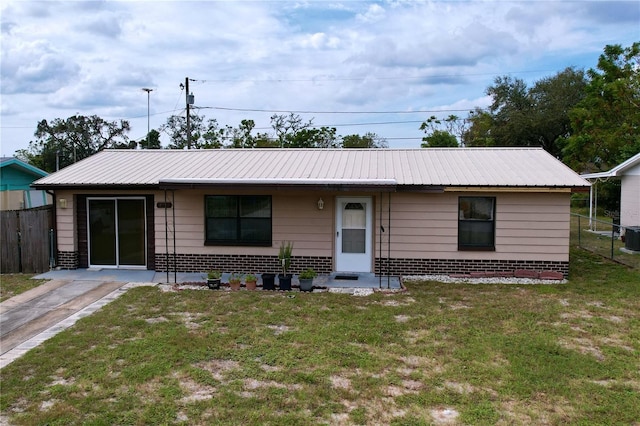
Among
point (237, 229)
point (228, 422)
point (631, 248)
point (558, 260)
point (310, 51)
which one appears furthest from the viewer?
point (310, 51)

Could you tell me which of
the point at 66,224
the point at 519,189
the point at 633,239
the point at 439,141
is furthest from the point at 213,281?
the point at 439,141

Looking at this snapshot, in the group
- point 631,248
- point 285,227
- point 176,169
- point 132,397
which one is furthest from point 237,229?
point 631,248

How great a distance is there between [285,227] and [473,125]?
115 feet

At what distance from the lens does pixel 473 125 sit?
42094 millimetres

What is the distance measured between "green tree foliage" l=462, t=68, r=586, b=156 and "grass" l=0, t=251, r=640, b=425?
31.7 metres

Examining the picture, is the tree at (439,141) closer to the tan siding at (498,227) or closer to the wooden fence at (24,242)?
the tan siding at (498,227)

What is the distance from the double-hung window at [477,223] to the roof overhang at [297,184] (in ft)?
6.95

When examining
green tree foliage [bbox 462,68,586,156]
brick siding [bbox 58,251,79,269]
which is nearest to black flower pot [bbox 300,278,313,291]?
brick siding [bbox 58,251,79,269]

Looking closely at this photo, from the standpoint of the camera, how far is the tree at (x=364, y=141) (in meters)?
39.0

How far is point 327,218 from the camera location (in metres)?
11.2

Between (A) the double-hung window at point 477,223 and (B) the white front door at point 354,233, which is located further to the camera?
(B) the white front door at point 354,233

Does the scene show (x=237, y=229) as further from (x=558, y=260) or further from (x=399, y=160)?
(x=558, y=260)

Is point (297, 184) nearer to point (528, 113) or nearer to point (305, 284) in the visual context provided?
point (305, 284)

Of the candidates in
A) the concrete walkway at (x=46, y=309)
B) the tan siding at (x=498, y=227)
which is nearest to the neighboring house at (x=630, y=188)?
the tan siding at (x=498, y=227)
